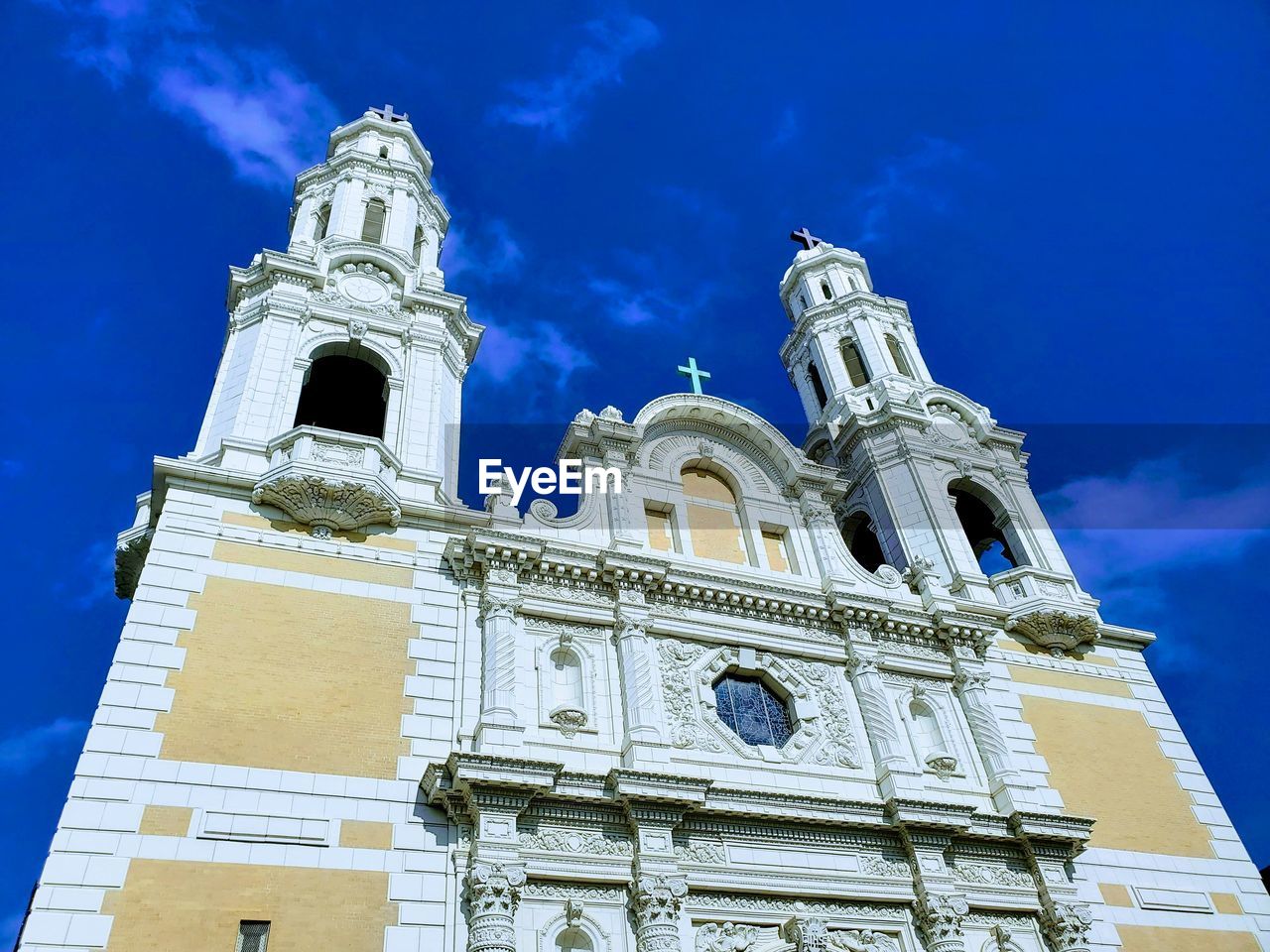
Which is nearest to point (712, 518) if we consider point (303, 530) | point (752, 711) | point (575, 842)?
point (752, 711)

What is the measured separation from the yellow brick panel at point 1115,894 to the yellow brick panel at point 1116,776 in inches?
34.7

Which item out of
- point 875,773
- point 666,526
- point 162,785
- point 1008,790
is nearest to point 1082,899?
point 1008,790

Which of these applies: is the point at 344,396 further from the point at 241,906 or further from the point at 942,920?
the point at 942,920

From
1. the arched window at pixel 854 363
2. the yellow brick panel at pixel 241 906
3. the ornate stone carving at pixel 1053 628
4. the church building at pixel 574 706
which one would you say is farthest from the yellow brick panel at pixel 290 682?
the arched window at pixel 854 363

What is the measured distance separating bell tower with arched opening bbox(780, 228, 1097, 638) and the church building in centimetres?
20

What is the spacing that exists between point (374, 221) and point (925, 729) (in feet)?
66.1

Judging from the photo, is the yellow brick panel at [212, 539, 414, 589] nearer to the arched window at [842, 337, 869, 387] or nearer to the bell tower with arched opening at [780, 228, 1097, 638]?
the bell tower with arched opening at [780, 228, 1097, 638]

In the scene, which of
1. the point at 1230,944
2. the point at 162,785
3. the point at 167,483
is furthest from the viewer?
the point at 1230,944

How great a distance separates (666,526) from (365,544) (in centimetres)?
734

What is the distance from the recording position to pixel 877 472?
2947 cm

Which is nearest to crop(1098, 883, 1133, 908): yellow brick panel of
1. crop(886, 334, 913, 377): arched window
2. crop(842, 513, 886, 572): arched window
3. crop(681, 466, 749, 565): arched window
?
crop(681, 466, 749, 565): arched window

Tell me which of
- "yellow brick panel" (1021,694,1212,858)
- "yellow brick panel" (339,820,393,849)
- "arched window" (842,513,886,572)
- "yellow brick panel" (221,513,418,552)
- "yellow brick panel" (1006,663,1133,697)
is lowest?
"yellow brick panel" (339,820,393,849)

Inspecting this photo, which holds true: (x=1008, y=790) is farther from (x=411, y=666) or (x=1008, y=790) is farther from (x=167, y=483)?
(x=167, y=483)

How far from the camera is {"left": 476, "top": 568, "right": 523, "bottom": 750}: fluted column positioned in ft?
57.5
